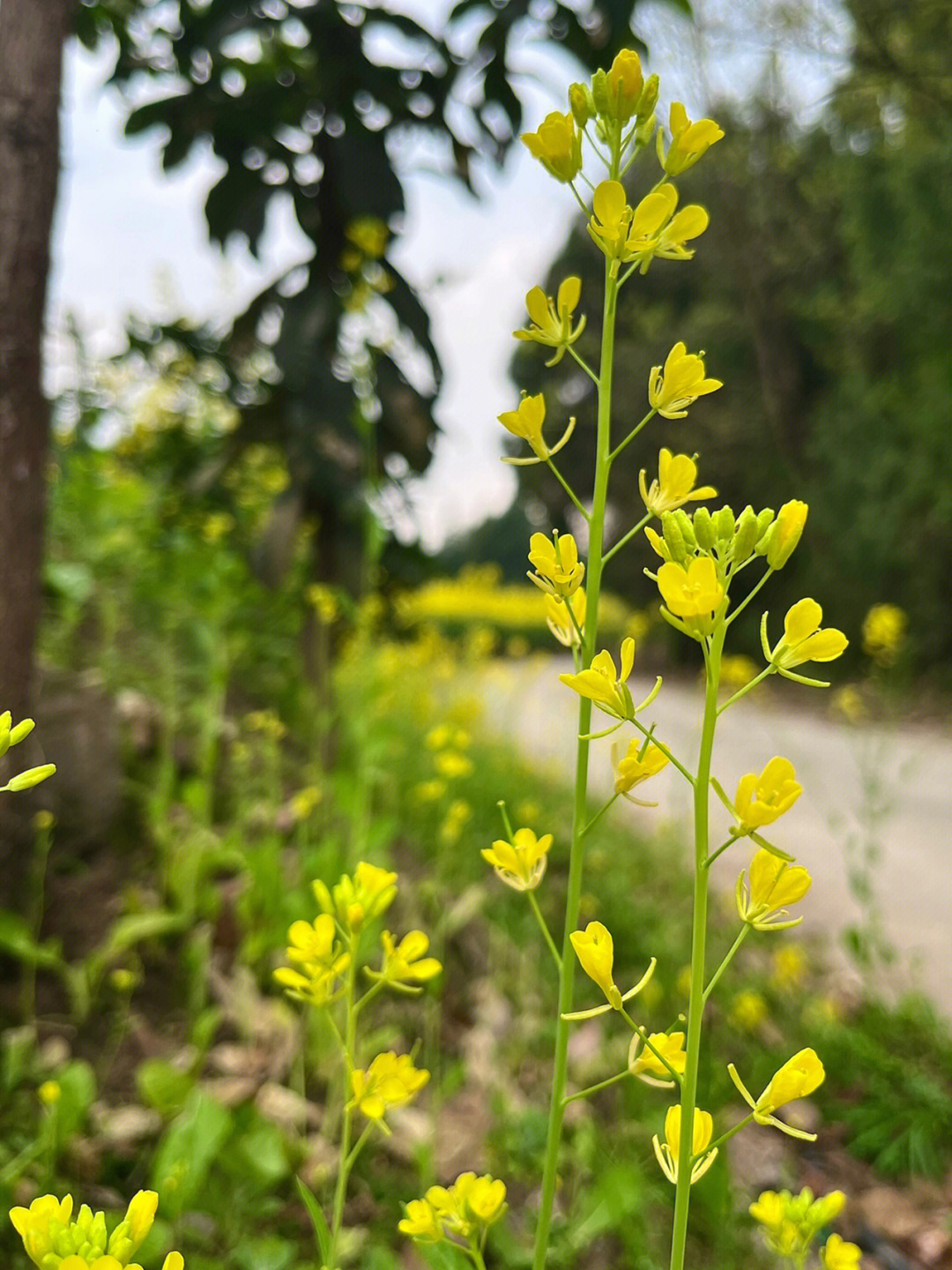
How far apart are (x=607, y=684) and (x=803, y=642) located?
11cm

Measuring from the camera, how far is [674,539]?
18.7 inches

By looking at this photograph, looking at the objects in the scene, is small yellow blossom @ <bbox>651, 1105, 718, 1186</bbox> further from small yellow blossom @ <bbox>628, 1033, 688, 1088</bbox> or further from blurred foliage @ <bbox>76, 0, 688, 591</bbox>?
blurred foliage @ <bbox>76, 0, 688, 591</bbox>

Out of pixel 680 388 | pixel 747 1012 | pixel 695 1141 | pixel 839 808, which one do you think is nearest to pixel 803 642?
pixel 680 388

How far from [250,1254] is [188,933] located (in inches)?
31.6

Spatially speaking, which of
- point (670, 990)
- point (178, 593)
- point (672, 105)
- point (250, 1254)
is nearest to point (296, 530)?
point (178, 593)

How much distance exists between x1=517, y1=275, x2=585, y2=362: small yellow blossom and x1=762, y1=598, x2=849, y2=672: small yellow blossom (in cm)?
20

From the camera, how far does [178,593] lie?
Result: 232 centimetres

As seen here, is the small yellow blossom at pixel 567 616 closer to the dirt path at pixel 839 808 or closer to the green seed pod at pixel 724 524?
the green seed pod at pixel 724 524

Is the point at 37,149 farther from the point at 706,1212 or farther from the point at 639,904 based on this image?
the point at 639,904

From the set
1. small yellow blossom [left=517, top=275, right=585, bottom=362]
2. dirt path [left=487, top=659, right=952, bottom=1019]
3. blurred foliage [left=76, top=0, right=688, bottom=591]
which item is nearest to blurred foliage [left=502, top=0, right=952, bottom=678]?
dirt path [left=487, top=659, right=952, bottom=1019]

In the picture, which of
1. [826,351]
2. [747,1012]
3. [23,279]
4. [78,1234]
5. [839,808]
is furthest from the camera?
[826,351]

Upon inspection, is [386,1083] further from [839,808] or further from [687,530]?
[839,808]

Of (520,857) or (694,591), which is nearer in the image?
(694,591)

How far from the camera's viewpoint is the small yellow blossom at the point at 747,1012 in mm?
1819
